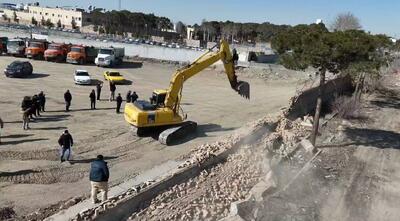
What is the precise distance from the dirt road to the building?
12154 cm

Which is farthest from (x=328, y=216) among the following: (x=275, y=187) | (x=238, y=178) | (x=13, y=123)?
(x=13, y=123)

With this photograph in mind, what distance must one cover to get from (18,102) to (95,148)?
11.0 m

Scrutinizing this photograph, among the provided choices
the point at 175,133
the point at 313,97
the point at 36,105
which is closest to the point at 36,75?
the point at 36,105

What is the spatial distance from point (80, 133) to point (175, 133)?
442cm

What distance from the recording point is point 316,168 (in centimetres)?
2025

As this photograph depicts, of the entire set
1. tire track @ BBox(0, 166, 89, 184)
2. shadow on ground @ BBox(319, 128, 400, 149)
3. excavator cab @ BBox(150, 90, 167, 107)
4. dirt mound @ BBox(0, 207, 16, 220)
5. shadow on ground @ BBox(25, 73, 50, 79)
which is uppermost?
excavator cab @ BBox(150, 90, 167, 107)

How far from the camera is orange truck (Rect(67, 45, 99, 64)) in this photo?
49.7 metres

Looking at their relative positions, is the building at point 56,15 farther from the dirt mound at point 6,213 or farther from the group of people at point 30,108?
the dirt mound at point 6,213

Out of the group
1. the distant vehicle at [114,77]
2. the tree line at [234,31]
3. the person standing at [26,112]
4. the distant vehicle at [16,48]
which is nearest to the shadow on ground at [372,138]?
the person standing at [26,112]

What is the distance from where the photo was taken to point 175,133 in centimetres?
2202

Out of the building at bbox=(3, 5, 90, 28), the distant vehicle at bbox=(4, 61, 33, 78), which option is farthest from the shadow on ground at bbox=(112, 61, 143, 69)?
the building at bbox=(3, 5, 90, 28)

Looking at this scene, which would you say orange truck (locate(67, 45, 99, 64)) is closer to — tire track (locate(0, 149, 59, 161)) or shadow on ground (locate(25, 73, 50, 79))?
shadow on ground (locate(25, 73, 50, 79))

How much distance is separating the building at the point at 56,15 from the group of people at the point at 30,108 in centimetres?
13424

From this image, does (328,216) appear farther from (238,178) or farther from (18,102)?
(18,102)
